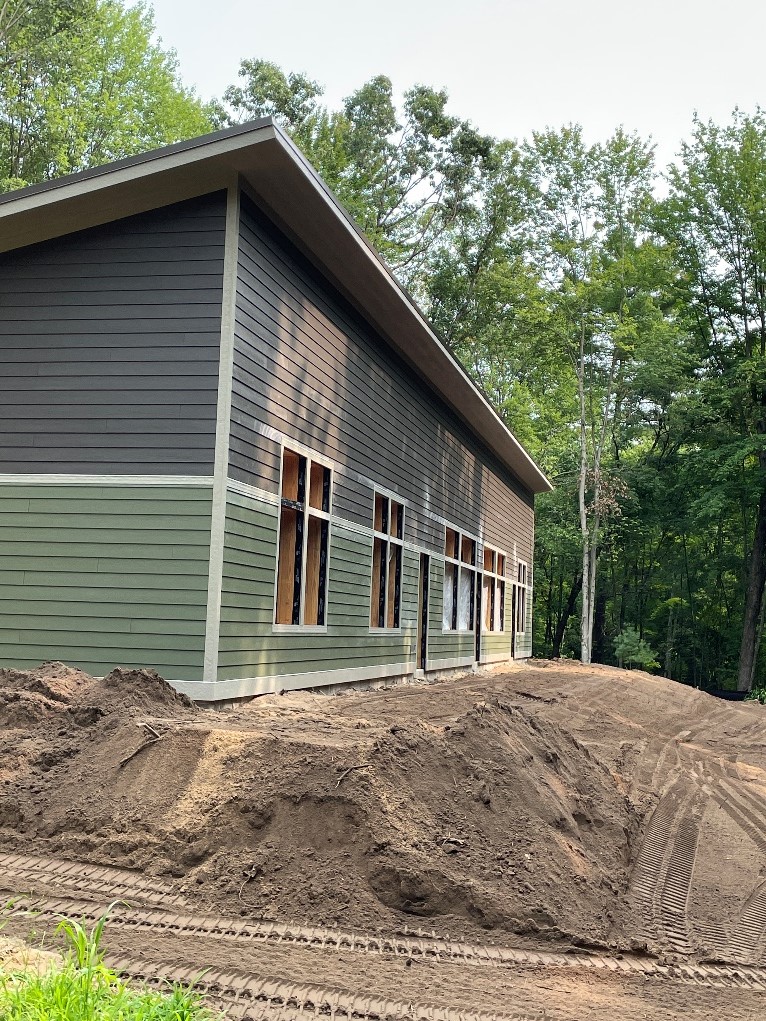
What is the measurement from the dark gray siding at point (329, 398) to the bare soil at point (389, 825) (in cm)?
339

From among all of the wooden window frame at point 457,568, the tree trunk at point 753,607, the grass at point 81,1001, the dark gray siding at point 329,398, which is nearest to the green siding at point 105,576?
the dark gray siding at point 329,398

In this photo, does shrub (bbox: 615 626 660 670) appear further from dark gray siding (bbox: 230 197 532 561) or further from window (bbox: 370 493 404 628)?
window (bbox: 370 493 404 628)

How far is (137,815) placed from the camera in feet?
16.9

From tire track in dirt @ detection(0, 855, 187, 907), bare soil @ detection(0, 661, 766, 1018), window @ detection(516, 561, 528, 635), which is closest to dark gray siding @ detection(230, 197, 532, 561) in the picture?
bare soil @ detection(0, 661, 766, 1018)

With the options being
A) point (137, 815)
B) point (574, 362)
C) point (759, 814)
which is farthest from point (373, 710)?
point (574, 362)

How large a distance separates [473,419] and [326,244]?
9.64m

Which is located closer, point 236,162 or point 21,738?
point 21,738

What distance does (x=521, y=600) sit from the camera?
28578 mm

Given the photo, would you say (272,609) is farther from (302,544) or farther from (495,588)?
(495,588)

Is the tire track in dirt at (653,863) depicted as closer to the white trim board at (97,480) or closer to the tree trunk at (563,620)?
the white trim board at (97,480)

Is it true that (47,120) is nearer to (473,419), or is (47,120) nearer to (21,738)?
(473,419)

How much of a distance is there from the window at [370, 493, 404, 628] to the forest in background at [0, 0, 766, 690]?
50.3 ft

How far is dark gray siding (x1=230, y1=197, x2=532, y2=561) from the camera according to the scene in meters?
9.07

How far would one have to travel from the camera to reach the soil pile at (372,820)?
4473mm
